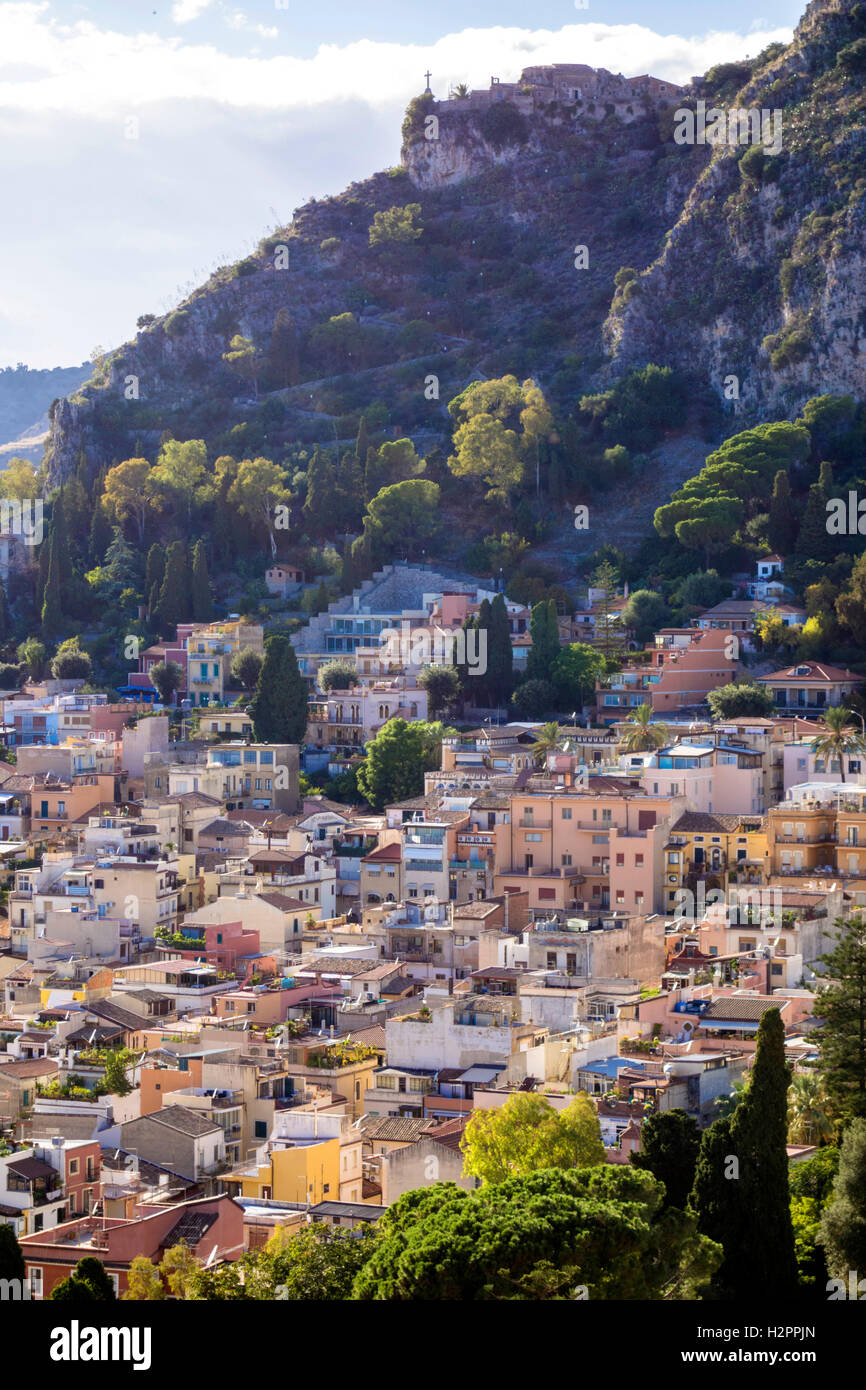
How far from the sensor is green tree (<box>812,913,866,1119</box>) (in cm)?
2639

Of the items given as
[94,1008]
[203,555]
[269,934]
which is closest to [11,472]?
[203,555]

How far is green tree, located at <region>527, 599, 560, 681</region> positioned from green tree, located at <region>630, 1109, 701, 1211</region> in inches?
1308

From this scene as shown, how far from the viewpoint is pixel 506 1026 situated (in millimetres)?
31922

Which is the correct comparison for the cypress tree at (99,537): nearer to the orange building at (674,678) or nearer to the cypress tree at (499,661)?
the cypress tree at (499,661)

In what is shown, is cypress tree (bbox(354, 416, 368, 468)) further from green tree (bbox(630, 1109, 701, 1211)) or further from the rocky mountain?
green tree (bbox(630, 1109, 701, 1211))

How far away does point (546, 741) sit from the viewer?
51344 millimetres

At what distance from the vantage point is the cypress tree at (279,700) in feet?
183

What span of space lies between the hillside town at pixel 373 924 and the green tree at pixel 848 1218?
3687 millimetres

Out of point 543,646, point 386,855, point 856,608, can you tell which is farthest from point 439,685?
point 386,855

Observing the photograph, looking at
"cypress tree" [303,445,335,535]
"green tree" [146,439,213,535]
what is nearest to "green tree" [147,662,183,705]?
"cypress tree" [303,445,335,535]

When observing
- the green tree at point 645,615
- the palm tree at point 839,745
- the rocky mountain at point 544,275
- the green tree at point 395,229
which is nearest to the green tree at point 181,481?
the rocky mountain at point 544,275
